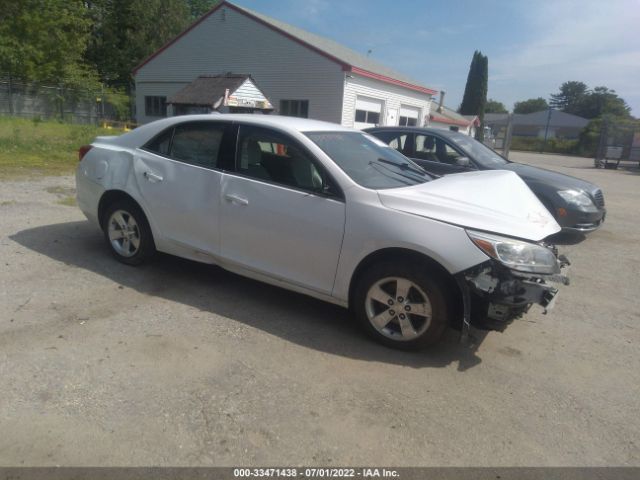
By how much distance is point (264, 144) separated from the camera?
405 centimetres

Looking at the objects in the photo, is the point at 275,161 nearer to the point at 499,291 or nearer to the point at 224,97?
the point at 499,291

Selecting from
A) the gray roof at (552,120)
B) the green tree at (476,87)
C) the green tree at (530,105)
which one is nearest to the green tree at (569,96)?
the green tree at (530,105)

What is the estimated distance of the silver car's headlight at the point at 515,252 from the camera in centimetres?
312

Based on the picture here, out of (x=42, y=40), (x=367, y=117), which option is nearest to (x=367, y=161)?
(x=367, y=117)

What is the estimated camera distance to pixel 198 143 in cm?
432

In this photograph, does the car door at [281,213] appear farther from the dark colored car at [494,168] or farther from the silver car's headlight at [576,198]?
the silver car's headlight at [576,198]

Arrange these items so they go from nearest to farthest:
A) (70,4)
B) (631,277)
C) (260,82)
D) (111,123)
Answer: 1. (631,277)
2. (260,82)
3. (111,123)
4. (70,4)

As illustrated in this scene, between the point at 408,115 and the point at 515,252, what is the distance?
81.0ft

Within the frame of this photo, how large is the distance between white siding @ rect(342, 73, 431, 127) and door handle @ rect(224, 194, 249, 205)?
57.7ft

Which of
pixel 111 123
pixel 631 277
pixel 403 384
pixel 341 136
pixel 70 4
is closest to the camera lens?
pixel 403 384

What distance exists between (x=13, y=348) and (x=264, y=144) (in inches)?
94.1

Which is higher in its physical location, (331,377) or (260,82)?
(260,82)

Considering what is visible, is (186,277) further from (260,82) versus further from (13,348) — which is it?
(260,82)

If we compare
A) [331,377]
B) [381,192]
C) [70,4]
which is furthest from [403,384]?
[70,4]
